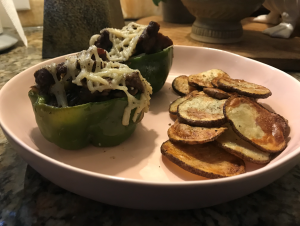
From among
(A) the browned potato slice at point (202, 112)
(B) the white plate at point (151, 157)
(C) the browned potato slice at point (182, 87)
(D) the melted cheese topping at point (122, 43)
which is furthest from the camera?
(C) the browned potato slice at point (182, 87)

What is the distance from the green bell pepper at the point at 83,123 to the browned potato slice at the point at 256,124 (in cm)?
36

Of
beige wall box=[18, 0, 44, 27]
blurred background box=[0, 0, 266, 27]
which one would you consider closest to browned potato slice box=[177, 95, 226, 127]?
blurred background box=[0, 0, 266, 27]

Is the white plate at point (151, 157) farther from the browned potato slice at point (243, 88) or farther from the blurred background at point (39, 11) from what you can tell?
the blurred background at point (39, 11)

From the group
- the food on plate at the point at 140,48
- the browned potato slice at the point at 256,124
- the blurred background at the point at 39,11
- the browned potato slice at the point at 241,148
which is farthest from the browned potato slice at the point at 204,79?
the blurred background at the point at 39,11

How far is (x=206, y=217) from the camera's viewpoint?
26.7 inches

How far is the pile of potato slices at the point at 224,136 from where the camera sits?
810mm

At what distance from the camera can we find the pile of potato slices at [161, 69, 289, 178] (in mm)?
810

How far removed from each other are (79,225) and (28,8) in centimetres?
248

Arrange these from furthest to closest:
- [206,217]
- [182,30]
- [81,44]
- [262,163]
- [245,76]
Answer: [182,30] < [81,44] < [245,76] < [262,163] < [206,217]

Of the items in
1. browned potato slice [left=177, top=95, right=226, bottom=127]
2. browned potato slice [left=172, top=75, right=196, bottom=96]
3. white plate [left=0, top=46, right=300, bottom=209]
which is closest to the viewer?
white plate [left=0, top=46, right=300, bottom=209]

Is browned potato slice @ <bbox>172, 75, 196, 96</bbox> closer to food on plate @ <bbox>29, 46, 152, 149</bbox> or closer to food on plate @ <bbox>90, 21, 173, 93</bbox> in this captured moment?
food on plate @ <bbox>90, 21, 173, 93</bbox>

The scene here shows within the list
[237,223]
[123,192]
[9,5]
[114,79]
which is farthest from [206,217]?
[9,5]

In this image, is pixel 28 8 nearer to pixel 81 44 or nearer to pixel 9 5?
pixel 9 5

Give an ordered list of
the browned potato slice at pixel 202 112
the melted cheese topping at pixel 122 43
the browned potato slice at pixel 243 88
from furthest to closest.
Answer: the melted cheese topping at pixel 122 43 < the browned potato slice at pixel 243 88 < the browned potato slice at pixel 202 112
